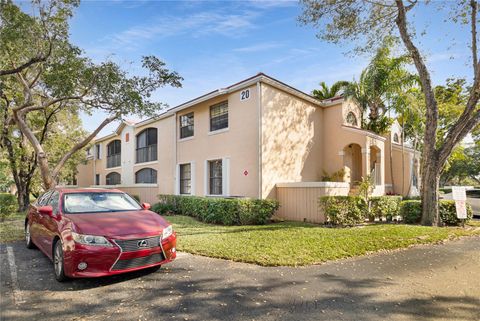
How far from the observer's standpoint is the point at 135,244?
4691mm

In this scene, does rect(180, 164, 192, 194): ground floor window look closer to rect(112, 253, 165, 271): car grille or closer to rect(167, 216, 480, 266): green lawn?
rect(167, 216, 480, 266): green lawn

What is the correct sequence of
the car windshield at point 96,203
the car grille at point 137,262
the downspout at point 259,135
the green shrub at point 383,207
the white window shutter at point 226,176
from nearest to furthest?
1. the car grille at point 137,262
2. the car windshield at point 96,203
3. the green shrub at point 383,207
4. the downspout at point 259,135
5. the white window shutter at point 226,176

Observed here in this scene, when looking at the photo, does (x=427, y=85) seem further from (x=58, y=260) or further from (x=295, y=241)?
(x=58, y=260)

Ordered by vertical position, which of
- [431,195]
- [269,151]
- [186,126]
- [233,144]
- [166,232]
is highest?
[186,126]

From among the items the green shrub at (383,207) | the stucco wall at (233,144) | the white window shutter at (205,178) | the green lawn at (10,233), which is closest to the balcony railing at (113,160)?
the stucco wall at (233,144)

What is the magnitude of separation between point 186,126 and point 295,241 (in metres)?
11.1

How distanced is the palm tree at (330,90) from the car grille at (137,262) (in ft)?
60.5

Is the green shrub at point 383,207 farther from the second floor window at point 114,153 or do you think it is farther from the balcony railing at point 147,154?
the second floor window at point 114,153

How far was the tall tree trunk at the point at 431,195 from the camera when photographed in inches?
415

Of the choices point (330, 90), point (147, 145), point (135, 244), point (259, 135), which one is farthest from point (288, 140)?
point (147, 145)

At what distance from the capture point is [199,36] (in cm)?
1050

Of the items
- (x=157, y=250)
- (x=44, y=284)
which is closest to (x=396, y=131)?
(x=157, y=250)

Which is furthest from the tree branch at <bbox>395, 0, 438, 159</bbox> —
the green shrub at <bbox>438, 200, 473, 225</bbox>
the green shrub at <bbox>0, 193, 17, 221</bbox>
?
the green shrub at <bbox>0, 193, 17, 221</bbox>

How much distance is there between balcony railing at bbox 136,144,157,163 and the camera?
1972cm
